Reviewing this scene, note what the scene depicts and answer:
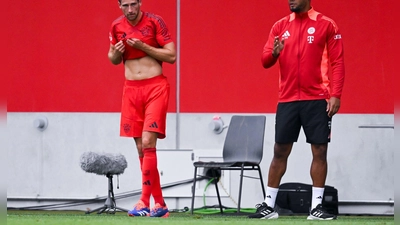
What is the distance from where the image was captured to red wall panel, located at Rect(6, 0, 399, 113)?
7.23m

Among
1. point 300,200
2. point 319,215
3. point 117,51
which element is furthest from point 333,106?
point 300,200

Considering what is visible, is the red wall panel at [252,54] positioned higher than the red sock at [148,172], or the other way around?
the red wall panel at [252,54]

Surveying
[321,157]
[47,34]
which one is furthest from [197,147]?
[321,157]

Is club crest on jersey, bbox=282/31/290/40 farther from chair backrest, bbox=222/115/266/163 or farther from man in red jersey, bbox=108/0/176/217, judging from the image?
chair backrest, bbox=222/115/266/163

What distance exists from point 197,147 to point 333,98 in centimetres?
257

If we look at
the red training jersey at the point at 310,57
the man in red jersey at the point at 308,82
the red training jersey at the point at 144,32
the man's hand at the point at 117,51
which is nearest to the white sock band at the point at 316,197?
the man in red jersey at the point at 308,82

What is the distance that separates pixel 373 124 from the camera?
7176 mm

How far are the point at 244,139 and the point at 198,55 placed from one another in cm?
114

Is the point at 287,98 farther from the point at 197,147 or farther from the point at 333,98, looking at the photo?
the point at 197,147

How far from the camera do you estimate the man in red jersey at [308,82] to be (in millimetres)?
5172

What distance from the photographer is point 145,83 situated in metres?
5.45

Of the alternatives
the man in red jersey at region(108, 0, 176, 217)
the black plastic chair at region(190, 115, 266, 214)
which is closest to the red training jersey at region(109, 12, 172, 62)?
the man in red jersey at region(108, 0, 176, 217)

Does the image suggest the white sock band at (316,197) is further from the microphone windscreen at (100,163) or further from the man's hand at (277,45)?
the microphone windscreen at (100,163)

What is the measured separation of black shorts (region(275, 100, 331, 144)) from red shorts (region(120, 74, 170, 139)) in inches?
33.0
